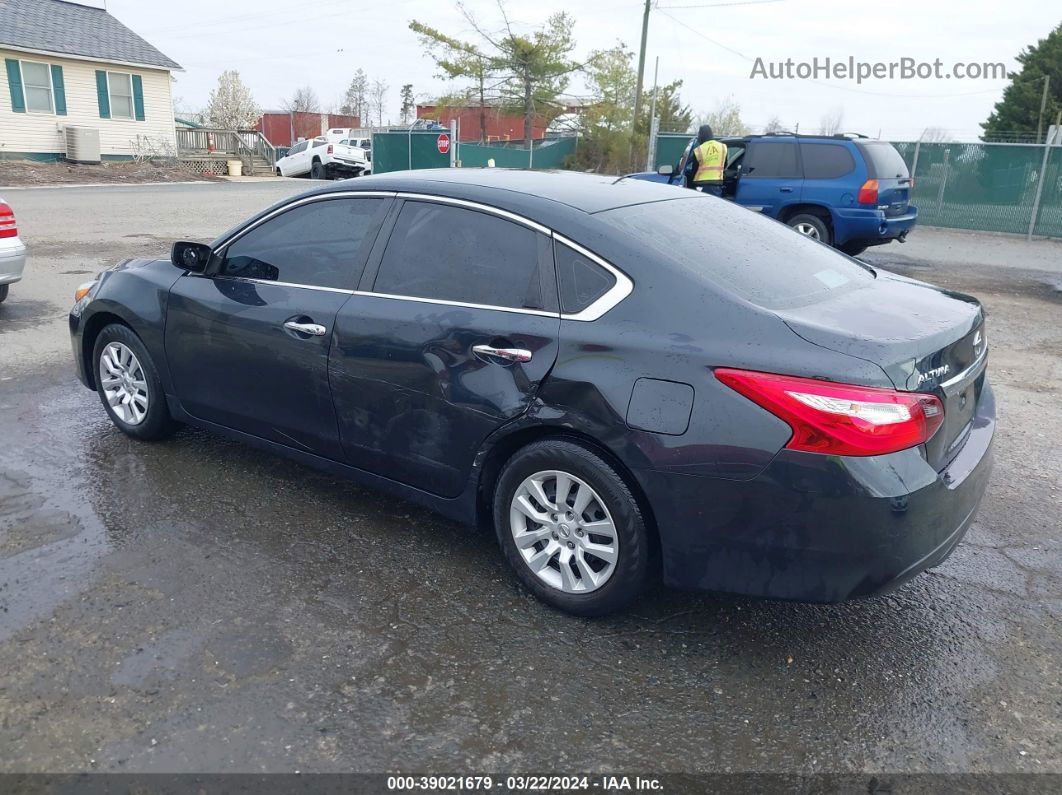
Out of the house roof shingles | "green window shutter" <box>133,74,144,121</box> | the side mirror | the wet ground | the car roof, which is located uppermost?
the house roof shingles

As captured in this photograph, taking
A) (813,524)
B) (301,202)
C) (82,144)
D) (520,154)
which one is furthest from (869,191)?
(82,144)

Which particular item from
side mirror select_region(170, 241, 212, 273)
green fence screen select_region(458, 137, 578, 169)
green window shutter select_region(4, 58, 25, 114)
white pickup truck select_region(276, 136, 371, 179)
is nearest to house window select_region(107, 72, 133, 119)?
green window shutter select_region(4, 58, 25, 114)

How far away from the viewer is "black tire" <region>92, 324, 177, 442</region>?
4.65m

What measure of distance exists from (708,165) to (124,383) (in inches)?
380

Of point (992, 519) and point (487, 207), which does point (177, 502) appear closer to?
point (487, 207)

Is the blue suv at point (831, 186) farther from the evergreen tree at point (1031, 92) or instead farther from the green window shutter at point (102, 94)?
the evergreen tree at point (1031, 92)

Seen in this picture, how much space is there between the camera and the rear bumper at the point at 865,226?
11.6m

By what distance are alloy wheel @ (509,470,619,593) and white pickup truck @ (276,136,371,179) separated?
3166 cm

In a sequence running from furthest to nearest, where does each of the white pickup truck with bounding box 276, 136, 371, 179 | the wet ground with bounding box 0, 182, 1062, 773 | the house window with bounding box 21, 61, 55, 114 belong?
the white pickup truck with bounding box 276, 136, 371, 179 < the house window with bounding box 21, 61, 55, 114 < the wet ground with bounding box 0, 182, 1062, 773

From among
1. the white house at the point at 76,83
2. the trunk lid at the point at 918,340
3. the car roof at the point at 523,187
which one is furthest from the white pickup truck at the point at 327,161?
the trunk lid at the point at 918,340

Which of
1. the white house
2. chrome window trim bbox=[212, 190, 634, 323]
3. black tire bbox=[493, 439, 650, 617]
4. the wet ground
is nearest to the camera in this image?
the wet ground

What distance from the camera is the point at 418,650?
10.1 feet

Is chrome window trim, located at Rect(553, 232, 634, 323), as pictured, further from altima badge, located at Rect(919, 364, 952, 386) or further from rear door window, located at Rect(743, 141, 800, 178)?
rear door window, located at Rect(743, 141, 800, 178)

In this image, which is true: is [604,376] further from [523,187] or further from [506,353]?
[523,187]
